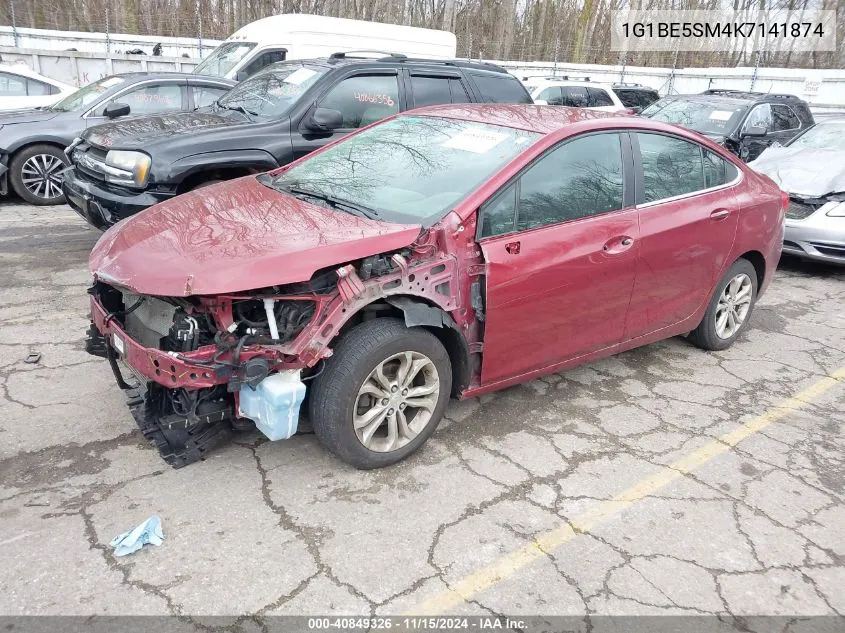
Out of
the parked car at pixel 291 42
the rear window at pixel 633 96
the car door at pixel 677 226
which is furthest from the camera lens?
the rear window at pixel 633 96

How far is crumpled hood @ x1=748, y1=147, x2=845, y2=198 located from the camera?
24.2ft

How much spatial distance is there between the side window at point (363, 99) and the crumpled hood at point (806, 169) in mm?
4587

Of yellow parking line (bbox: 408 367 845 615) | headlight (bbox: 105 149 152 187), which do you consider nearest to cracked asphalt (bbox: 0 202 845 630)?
yellow parking line (bbox: 408 367 845 615)

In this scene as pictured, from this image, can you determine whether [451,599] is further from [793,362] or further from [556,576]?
[793,362]

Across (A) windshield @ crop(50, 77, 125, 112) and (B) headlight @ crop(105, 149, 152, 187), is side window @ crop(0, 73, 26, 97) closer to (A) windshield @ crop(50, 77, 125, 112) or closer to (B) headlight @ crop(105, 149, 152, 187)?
(A) windshield @ crop(50, 77, 125, 112)

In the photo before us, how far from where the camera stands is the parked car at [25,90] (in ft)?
31.9

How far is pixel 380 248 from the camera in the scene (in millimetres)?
3045

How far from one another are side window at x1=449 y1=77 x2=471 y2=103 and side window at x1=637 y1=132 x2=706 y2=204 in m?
3.03

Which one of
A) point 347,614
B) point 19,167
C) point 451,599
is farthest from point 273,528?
point 19,167

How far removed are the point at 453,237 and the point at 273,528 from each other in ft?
5.11

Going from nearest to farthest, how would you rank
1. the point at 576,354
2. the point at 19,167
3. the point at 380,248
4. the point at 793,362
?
the point at 380,248
the point at 576,354
the point at 793,362
the point at 19,167

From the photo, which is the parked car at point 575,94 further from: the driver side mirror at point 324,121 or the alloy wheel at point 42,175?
the alloy wheel at point 42,175

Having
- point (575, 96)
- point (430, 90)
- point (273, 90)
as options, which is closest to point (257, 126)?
point (273, 90)

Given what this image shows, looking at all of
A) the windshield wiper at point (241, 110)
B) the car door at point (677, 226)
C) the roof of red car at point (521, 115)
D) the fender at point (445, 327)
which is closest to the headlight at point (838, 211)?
the car door at point (677, 226)
